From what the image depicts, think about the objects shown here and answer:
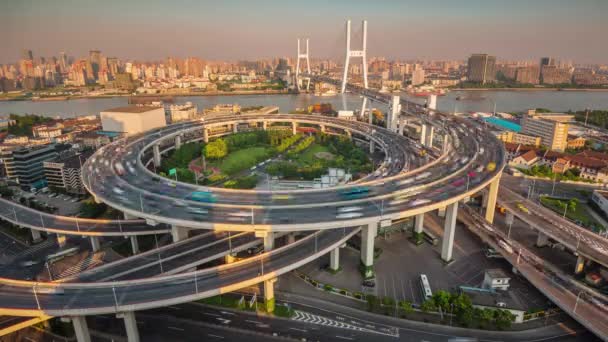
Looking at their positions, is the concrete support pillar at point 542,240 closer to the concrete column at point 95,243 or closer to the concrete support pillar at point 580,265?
the concrete support pillar at point 580,265

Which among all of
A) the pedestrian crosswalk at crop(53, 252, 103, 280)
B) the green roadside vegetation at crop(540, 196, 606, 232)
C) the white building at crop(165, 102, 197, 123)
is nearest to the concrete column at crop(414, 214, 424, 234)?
the green roadside vegetation at crop(540, 196, 606, 232)

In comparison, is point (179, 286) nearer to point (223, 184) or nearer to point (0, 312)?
point (0, 312)

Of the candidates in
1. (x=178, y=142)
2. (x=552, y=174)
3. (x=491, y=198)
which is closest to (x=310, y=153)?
(x=178, y=142)

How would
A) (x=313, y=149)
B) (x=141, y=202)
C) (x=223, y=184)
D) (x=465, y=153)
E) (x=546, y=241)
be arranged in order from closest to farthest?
(x=141, y=202) → (x=546, y=241) → (x=465, y=153) → (x=223, y=184) → (x=313, y=149)

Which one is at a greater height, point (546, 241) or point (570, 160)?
point (570, 160)

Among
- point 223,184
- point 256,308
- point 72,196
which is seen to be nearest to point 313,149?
point 223,184

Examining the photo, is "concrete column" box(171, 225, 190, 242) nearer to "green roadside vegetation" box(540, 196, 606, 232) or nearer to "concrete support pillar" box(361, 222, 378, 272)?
"concrete support pillar" box(361, 222, 378, 272)

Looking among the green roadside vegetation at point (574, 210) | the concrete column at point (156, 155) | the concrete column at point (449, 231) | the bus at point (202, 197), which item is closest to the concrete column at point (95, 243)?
the bus at point (202, 197)
